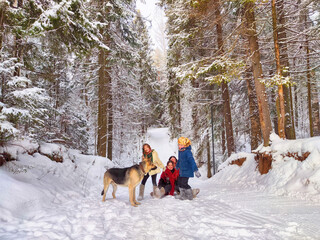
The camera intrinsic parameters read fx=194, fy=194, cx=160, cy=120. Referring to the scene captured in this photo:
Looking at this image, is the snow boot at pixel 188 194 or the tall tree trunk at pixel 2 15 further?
→ the snow boot at pixel 188 194

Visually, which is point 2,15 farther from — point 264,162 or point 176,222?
point 264,162

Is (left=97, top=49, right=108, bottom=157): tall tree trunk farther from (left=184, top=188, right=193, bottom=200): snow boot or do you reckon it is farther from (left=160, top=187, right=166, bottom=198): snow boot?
(left=184, top=188, right=193, bottom=200): snow boot

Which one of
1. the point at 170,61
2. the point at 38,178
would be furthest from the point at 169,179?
the point at 170,61

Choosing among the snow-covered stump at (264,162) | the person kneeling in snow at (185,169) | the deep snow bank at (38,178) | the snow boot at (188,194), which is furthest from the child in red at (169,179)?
the snow-covered stump at (264,162)

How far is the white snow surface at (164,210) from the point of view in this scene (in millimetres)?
3041

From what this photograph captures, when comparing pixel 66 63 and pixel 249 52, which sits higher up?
pixel 249 52

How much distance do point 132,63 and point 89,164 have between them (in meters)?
6.39

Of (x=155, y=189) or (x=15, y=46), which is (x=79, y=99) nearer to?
(x=15, y=46)

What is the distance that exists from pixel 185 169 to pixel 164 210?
1730 mm

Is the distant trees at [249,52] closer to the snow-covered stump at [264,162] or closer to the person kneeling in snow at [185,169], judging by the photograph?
the snow-covered stump at [264,162]

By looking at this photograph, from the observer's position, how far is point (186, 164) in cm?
600

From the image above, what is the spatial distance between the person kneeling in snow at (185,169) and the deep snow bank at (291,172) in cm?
211

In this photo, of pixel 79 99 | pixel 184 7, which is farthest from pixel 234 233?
pixel 79 99

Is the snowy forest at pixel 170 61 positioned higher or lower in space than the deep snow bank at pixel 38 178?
higher
